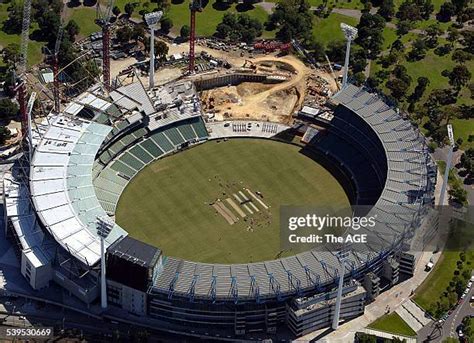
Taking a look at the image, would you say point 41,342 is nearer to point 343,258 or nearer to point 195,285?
point 195,285

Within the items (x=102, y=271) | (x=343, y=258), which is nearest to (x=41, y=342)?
(x=102, y=271)

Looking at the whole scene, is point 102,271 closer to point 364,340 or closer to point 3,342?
point 3,342

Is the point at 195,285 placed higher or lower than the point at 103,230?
lower

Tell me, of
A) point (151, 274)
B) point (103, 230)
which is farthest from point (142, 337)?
point (103, 230)

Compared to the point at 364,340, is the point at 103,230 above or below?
above

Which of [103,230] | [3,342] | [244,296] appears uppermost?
[103,230]

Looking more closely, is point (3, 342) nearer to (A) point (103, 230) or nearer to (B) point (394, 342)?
(A) point (103, 230)

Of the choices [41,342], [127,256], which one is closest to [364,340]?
[127,256]
